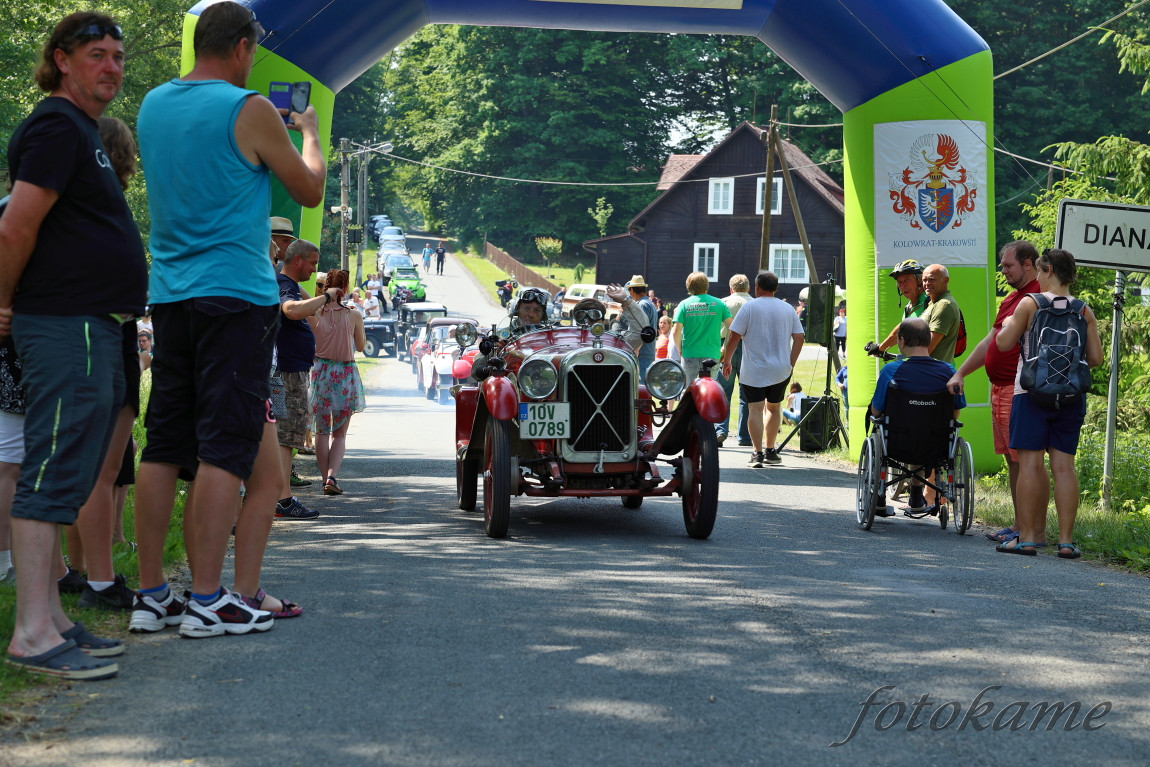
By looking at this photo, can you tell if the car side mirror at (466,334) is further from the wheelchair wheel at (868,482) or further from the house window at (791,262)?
the house window at (791,262)

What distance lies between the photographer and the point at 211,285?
4484mm

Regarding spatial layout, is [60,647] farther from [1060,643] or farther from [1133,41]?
[1133,41]

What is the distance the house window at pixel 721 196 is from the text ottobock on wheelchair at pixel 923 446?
56168 millimetres

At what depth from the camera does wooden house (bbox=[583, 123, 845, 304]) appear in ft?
205

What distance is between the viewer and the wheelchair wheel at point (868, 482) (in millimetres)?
8367

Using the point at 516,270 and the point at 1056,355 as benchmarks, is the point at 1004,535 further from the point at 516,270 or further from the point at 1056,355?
the point at 516,270

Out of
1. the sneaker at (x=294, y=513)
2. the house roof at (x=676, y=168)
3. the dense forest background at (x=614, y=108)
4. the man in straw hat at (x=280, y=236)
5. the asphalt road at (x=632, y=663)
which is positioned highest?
the dense forest background at (x=614, y=108)

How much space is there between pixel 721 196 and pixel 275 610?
60509mm

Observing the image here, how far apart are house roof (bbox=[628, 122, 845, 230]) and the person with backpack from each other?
48.5 m

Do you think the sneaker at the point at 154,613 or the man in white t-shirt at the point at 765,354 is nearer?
the sneaker at the point at 154,613

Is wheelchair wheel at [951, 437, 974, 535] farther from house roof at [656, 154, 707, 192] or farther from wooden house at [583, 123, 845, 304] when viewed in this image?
house roof at [656, 154, 707, 192]

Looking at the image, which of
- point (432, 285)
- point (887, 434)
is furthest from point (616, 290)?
point (432, 285)

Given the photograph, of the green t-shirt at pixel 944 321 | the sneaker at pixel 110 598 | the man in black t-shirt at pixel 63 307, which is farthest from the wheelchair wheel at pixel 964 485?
the man in black t-shirt at pixel 63 307

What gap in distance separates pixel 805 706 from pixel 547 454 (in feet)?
13.9
